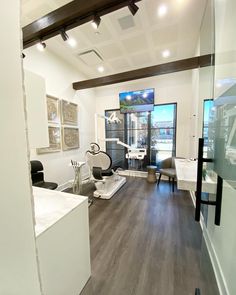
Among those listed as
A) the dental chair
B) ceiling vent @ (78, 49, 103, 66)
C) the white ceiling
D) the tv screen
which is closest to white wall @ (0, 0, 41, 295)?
the white ceiling

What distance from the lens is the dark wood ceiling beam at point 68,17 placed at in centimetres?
184

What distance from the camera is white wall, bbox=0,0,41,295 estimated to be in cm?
60

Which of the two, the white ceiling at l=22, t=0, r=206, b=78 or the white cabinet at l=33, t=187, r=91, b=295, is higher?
the white ceiling at l=22, t=0, r=206, b=78

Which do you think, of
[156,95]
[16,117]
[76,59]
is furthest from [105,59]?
[16,117]

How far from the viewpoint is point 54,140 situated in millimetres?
3586

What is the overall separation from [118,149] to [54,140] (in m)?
2.46

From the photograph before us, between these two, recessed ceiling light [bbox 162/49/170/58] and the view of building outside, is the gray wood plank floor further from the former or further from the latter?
recessed ceiling light [bbox 162/49/170/58]

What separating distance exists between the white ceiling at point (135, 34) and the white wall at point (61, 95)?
0.93 feet

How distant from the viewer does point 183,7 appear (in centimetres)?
226

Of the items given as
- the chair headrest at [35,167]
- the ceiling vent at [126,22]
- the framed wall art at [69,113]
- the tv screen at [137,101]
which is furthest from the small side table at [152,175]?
the ceiling vent at [126,22]

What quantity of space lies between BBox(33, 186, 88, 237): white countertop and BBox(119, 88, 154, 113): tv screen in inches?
154

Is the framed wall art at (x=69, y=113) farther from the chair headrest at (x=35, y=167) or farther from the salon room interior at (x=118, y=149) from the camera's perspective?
the chair headrest at (x=35, y=167)

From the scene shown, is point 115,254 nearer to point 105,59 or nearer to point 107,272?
point 107,272

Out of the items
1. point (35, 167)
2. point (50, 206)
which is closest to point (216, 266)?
point (50, 206)
